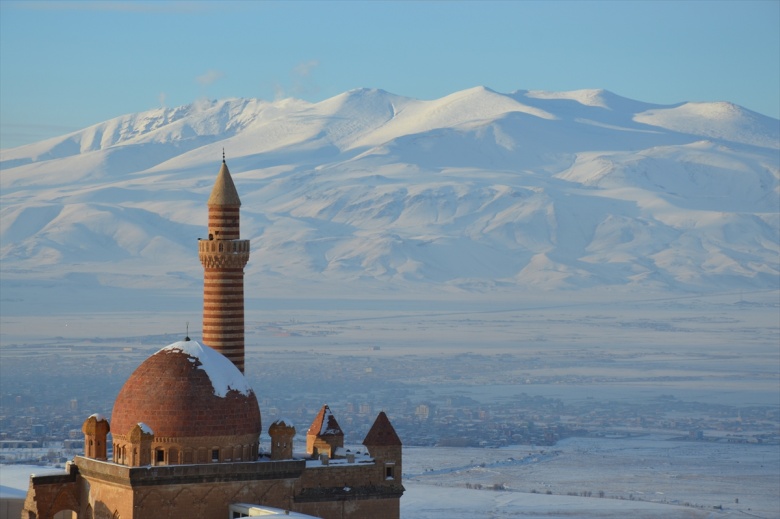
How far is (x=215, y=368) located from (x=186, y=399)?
1348 mm

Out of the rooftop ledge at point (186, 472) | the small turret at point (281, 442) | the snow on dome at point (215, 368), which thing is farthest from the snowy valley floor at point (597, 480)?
the snow on dome at point (215, 368)

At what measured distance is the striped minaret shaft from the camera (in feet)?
201

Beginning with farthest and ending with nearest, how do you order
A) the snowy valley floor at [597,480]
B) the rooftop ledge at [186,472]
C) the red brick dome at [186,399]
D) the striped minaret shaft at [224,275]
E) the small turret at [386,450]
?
the snowy valley floor at [597,480]
the striped minaret shaft at [224,275]
the small turret at [386,450]
the red brick dome at [186,399]
the rooftop ledge at [186,472]

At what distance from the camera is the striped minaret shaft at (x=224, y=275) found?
201ft

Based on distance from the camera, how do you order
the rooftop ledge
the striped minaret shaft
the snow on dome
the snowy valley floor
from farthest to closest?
the snowy valley floor → the striped minaret shaft → the snow on dome → the rooftop ledge

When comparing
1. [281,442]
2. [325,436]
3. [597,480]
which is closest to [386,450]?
[325,436]

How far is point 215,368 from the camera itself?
51.9m

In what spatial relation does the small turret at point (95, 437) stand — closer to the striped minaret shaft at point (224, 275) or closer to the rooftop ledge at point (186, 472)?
the rooftop ledge at point (186, 472)

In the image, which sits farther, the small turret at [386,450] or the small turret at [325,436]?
the small turret at [386,450]

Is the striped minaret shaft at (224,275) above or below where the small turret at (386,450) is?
above

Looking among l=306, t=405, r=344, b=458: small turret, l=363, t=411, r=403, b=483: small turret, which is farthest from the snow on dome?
l=363, t=411, r=403, b=483: small turret

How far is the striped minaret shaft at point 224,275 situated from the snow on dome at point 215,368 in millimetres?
8409

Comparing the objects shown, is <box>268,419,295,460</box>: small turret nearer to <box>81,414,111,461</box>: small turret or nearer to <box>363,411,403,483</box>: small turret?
<box>81,414,111,461</box>: small turret

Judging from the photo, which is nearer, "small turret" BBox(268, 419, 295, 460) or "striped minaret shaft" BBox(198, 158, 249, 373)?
"small turret" BBox(268, 419, 295, 460)
